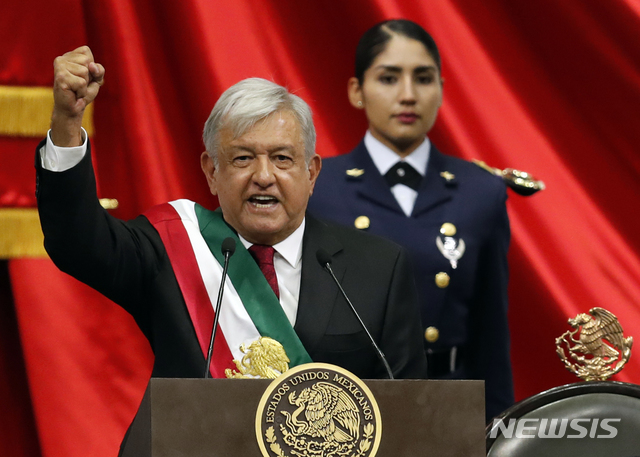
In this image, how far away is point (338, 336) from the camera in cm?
148

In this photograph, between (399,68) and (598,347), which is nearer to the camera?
(598,347)

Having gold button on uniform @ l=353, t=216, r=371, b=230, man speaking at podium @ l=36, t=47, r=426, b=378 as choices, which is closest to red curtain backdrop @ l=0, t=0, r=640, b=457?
gold button on uniform @ l=353, t=216, r=371, b=230

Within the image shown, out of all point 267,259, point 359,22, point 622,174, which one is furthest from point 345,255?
point 622,174

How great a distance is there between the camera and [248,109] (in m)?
1.52

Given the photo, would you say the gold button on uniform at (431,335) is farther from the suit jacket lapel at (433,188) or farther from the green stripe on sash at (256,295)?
the green stripe on sash at (256,295)

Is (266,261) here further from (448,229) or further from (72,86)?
(448,229)

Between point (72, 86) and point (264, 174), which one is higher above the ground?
point (72, 86)

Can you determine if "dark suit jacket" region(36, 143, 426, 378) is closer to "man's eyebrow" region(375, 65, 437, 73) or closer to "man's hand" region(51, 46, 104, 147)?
"man's hand" region(51, 46, 104, 147)

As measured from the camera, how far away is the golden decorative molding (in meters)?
2.27

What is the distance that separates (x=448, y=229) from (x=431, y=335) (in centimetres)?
25

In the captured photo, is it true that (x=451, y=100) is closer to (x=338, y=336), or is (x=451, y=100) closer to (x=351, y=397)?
(x=338, y=336)

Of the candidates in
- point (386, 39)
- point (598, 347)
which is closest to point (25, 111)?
point (386, 39)

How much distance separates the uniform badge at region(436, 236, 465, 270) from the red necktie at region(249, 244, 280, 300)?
620 millimetres

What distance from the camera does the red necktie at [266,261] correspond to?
61.0 inches
